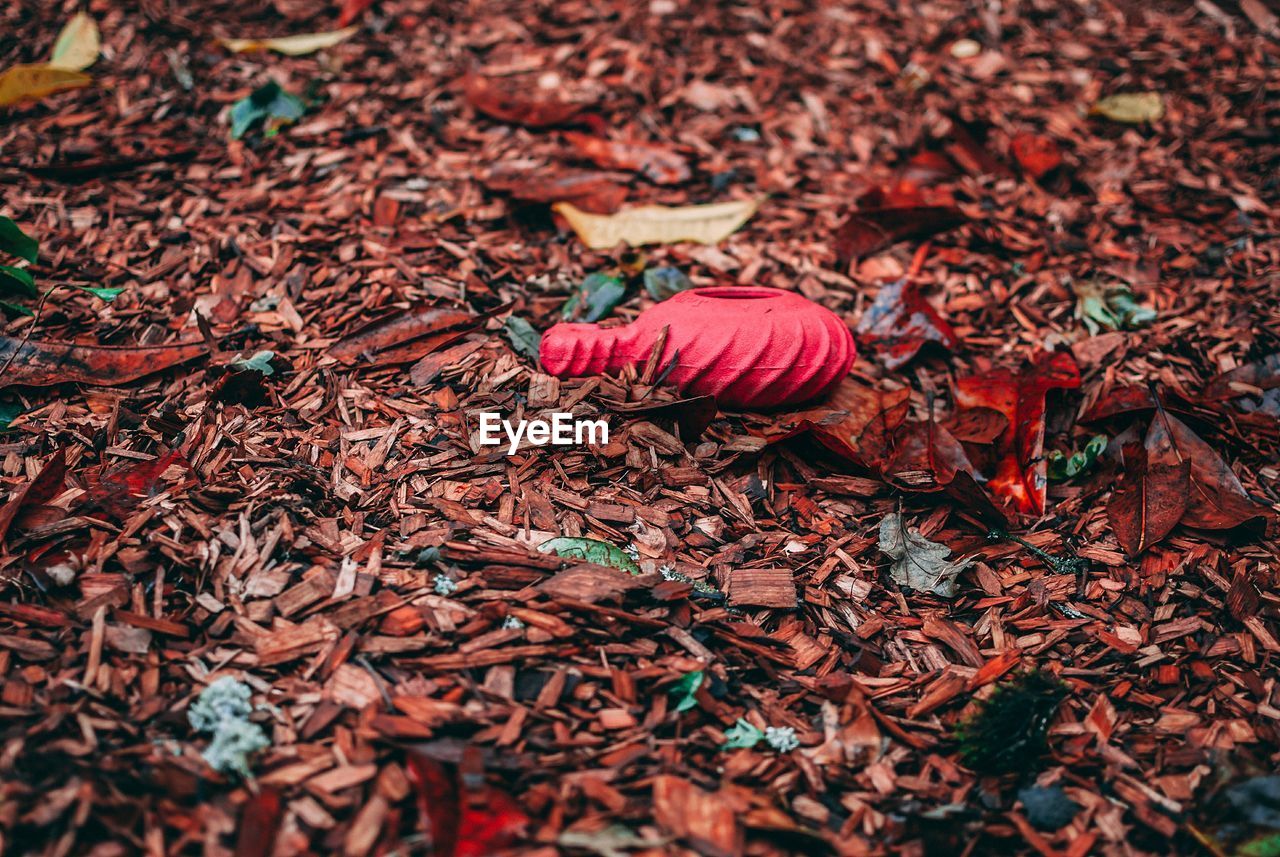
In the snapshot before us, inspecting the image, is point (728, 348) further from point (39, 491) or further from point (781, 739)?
point (39, 491)

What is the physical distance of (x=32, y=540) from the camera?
2357mm

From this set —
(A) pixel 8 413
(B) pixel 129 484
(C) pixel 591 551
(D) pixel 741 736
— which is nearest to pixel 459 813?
(D) pixel 741 736

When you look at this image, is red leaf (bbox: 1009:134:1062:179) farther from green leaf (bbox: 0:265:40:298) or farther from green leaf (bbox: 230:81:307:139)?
green leaf (bbox: 0:265:40:298)

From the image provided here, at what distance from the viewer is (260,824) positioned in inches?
72.2

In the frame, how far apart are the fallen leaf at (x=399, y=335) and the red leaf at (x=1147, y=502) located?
2.25m

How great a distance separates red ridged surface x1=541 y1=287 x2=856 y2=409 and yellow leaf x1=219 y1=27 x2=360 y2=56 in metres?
2.72

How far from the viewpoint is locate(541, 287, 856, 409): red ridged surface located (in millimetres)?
2863

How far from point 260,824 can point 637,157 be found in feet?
10.7

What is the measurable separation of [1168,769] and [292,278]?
3.24 metres

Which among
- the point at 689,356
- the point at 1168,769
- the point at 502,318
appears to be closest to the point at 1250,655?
the point at 1168,769

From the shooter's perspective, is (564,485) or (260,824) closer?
(260,824)

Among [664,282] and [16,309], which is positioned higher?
[16,309]

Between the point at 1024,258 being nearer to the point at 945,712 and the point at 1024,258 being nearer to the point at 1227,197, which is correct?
the point at 1227,197

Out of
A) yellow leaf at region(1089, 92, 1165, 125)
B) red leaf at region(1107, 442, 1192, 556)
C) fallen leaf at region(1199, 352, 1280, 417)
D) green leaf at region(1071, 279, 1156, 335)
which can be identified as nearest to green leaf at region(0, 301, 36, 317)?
red leaf at region(1107, 442, 1192, 556)
